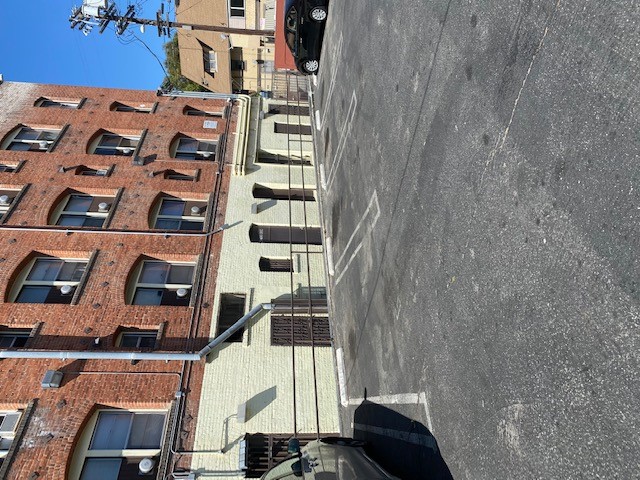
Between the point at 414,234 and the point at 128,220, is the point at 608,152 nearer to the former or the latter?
the point at 414,234

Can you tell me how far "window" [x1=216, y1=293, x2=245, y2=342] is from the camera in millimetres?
11145

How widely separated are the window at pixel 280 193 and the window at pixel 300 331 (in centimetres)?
494

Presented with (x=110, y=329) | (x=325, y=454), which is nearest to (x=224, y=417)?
(x=110, y=329)

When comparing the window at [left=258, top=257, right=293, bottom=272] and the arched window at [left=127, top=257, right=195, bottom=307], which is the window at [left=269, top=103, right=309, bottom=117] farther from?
the arched window at [left=127, top=257, right=195, bottom=307]

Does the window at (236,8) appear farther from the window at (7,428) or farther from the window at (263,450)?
the window at (263,450)

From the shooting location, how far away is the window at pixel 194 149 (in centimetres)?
1623

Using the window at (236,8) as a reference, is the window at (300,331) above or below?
below

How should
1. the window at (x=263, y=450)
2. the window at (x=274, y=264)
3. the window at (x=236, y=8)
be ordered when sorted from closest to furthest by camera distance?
the window at (x=263, y=450), the window at (x=274, y=264), the window at (x=236, y=8)

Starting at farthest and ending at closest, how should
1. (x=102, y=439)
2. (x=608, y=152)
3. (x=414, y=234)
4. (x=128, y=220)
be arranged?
(x=128, y=220) → (x=102, y=439) → (x=414, y=234) → (x=608, y=152)

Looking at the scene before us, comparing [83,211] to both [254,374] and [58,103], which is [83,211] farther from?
Result: [254,374]

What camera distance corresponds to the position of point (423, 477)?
5230mm

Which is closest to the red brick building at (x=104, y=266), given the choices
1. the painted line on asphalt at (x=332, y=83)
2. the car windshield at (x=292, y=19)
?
the painted line on asphalt at (x=332, y=83)

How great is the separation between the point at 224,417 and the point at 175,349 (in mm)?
2103

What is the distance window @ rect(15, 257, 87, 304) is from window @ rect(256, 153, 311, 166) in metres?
7.20
